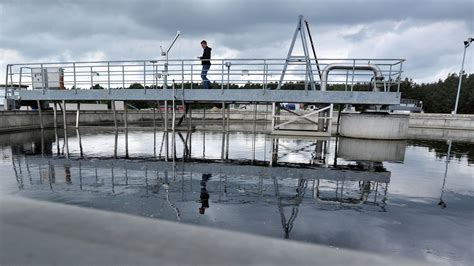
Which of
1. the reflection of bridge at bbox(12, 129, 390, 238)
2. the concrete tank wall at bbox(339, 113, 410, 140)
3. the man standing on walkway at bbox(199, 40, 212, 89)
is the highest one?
→ the man standing on walkway at bbox(199, 40, 212, 89)

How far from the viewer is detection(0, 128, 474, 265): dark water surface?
3.29m

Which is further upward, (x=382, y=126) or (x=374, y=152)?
(x=382, y=126)

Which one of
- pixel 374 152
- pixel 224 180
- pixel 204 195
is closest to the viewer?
pixel 204 195

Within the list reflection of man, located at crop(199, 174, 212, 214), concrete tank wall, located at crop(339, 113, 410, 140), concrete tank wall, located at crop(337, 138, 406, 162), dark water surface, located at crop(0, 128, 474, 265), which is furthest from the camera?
concrete tank wall, located at crop(339, 113, 410, 140)

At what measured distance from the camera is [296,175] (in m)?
6.14

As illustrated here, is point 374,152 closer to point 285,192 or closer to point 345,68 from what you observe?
point 345,68

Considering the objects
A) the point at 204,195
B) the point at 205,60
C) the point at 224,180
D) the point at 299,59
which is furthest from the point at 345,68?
the point at 204,195

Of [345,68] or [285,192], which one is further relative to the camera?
[345,68]

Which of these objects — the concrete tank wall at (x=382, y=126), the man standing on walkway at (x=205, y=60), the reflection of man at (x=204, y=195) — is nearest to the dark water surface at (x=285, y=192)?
the reflection of man at (x=204, y=195)

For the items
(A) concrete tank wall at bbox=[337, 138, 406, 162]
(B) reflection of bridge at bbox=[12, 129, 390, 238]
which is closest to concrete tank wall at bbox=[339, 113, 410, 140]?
(A) concrete tank wall at bbox=[337, 138, 406, 162]

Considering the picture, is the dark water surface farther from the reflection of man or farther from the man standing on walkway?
the man standing on walkway

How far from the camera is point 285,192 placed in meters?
4.84

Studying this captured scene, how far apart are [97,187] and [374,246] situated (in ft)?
14.0

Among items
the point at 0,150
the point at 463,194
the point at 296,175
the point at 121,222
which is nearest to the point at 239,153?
the point at 296,175
